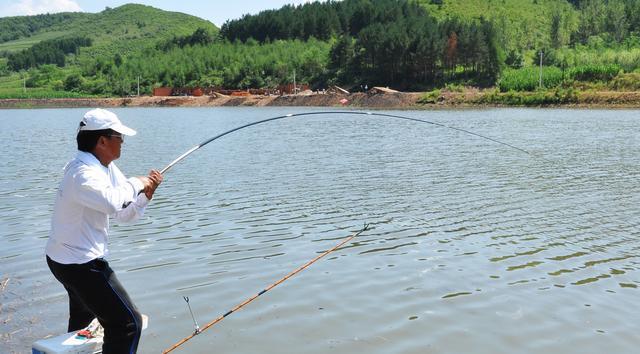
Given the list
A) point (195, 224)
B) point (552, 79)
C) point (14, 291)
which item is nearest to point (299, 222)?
point (195, 224)

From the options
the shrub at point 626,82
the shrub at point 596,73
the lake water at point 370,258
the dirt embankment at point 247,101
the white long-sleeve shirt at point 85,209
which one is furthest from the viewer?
the dirt embankment at point 247,101

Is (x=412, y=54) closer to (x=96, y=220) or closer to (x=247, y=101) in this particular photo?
(x=247, y=101)

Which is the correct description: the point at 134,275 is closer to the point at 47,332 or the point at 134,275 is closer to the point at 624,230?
the point at 47,332

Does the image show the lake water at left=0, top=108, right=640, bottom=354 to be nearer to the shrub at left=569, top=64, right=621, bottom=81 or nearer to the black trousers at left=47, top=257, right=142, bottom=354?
the black trousers at left=47, top=257, right=142, bottom=354

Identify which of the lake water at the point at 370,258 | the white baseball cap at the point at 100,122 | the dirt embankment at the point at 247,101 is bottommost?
the lake water at the point at 370,258

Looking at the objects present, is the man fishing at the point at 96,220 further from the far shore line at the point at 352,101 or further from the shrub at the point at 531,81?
the shrub at the point at 531,81

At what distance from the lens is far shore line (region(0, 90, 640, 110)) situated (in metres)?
69.2

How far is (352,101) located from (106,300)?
93.9 m

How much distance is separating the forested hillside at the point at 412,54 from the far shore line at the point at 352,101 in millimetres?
8859

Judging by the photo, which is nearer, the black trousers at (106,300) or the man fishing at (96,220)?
the man fishing at (96,220)

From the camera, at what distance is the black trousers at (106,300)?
4797 mm

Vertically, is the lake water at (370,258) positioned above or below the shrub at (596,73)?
below

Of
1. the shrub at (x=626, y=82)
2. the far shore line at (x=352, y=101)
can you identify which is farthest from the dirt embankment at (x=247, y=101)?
the shrub at (x=626, y=82)

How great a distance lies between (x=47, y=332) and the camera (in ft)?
24.7
